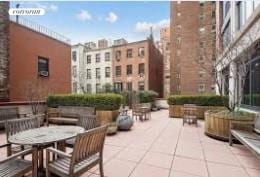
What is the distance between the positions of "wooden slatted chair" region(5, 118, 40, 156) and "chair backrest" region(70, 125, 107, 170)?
1550 millimetres

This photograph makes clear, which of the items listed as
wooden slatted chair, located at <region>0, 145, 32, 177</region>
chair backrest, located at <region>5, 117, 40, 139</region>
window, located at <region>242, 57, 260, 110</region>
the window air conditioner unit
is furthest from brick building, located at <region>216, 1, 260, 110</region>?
the window air conditioner unit

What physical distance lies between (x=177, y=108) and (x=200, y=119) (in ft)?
4.98

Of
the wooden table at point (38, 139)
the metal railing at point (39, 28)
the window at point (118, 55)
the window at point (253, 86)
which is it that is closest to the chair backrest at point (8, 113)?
the wooden table at point (38, 139)

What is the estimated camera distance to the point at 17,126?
378cm

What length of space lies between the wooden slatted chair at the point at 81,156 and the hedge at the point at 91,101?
476cm

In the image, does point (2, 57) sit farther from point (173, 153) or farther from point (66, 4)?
point (173, 153)

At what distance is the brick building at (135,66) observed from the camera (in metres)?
24.7

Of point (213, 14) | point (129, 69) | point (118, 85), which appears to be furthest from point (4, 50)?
point (213, 14)

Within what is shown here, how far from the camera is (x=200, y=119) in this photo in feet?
34.6

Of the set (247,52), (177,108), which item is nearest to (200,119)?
(177,108)

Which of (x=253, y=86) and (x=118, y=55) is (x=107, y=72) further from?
(x=253, y=86)

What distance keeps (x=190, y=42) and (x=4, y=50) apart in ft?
74.4

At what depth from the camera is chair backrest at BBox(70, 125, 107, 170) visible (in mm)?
2516

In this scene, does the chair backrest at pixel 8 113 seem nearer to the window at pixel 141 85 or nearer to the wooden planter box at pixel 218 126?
the wooden planter box at pixel 218 126
